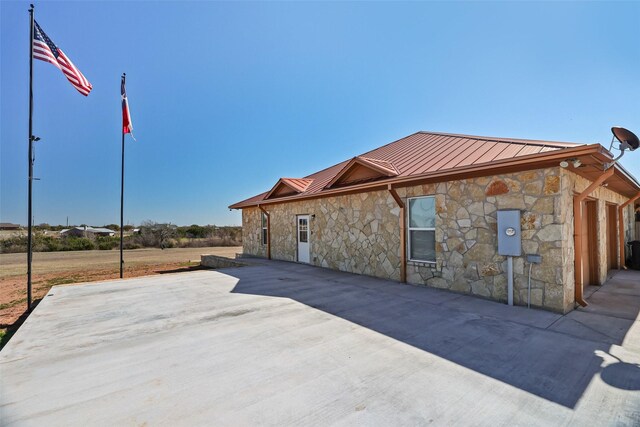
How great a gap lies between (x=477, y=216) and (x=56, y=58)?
1060 cm

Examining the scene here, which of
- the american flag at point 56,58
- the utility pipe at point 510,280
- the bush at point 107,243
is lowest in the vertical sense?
the bush at point 107,243

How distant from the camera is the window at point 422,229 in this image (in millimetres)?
7348

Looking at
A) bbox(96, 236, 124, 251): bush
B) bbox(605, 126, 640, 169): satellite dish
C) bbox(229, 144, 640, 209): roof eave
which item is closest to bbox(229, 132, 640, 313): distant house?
bbox(229, 144, 640, 209): roof eave

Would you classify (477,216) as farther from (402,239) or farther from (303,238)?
(303,238)

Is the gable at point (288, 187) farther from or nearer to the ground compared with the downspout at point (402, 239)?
farther from the ground

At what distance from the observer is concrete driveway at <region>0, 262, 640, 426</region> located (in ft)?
8.02

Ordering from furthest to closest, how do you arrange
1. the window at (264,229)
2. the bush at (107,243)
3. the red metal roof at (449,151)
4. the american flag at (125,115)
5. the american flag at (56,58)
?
the bush at (107,243) → the window at (264,229) → the american flag at (125,115) → the american flag at (56,58) → the red metal roof at (449,151)

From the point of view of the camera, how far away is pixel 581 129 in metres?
8.90

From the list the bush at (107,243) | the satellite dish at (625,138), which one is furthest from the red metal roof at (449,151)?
the bush at (107,243)

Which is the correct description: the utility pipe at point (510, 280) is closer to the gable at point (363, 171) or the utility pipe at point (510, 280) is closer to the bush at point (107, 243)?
the gable at point (363, 171)

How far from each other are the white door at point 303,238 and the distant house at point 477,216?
8 centimetres

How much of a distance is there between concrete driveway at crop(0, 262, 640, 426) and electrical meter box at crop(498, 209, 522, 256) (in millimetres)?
1093

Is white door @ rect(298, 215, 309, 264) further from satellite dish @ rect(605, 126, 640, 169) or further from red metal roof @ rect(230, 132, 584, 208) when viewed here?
satellite dish @ rect(605, 126, 640, 169)

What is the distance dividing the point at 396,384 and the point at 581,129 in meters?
10.4
